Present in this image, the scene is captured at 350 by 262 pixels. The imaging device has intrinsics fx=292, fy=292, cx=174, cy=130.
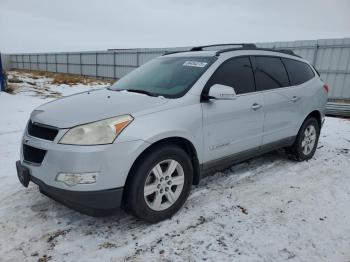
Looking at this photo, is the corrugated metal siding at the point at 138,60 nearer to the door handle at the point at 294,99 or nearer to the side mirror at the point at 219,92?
the door handle at the point at 294,99

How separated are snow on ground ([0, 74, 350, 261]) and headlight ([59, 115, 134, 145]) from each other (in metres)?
0.92

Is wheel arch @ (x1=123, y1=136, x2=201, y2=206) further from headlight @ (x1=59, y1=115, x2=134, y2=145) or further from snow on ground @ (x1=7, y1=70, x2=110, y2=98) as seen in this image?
snow on ground @ (x1=7, y1=70, x2=110, y2=98)

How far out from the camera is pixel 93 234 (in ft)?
9.03

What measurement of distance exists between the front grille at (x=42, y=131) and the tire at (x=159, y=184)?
784 mm

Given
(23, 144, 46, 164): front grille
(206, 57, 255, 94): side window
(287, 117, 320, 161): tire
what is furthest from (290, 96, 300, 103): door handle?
(23, 144, 46, 164): front grille

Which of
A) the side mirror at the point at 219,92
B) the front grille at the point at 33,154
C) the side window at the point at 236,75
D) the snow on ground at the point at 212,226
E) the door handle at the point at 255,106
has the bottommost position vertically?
the snow on ground at the point at 212,226

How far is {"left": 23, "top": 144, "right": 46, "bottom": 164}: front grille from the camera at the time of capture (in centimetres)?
265

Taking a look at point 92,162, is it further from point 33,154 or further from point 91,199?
point 33,154

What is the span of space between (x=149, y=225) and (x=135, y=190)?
0.50m

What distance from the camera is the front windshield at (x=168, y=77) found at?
325 cm

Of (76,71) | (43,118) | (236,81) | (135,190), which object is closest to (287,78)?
(236,81)

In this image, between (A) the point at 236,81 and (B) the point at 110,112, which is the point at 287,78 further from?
(B) the point at 110,112

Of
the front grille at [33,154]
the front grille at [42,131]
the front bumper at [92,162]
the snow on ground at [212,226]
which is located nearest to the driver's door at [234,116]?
the snow on ground at [212,226]

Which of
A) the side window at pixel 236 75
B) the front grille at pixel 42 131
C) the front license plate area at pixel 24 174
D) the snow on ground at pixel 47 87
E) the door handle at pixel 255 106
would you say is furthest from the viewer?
the snow on ground at pixel 47 87
